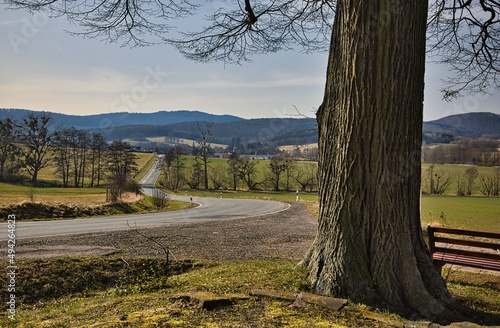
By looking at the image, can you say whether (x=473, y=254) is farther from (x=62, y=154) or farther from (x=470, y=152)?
(x=62, y=154)

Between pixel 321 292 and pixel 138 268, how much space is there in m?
4.34

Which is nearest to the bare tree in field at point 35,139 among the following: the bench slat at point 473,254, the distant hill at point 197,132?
the bench slat at point 473,254

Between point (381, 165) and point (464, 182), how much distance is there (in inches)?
1638

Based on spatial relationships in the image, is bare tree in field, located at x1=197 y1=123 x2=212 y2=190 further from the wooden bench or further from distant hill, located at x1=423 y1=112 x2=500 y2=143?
the wooden bench

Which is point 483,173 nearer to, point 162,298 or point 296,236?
point 296,236

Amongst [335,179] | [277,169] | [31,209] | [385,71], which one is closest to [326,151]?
[335,179]

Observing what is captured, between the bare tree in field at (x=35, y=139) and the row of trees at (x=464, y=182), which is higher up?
the bare tree in field at (x=35, y=139)

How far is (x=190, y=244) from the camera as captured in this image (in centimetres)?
1116

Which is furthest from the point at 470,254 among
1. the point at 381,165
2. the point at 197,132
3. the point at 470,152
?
the point at 197,132

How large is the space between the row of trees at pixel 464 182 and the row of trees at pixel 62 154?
3047 centimetres

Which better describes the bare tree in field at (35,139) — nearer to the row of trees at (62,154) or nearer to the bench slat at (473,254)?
the row of trees at (62,154)

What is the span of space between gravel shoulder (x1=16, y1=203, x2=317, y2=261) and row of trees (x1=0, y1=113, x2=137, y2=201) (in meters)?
18.5

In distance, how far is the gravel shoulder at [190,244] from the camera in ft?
31.2

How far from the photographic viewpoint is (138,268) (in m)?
7.37
